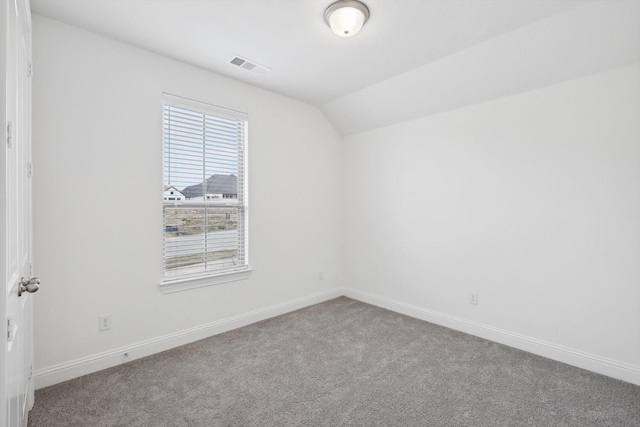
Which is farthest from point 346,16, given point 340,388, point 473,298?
point 473,298

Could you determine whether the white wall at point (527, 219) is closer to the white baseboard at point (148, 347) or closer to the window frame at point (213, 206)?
the white baseboard at point (148, 347)

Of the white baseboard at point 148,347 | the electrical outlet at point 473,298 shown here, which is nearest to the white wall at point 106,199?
the white baseboard at point 148,347

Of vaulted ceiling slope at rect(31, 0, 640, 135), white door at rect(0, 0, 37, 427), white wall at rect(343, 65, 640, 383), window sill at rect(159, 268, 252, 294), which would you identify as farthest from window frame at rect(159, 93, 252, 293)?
white wall at rect(343, 65, 640, 383)

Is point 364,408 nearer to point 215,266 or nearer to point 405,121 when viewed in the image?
point 215,266

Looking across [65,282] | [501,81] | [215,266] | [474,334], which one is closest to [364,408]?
[474,334]

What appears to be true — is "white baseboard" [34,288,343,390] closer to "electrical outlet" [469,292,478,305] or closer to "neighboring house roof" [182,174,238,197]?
"neighboring house roof" [182,174,238,197]

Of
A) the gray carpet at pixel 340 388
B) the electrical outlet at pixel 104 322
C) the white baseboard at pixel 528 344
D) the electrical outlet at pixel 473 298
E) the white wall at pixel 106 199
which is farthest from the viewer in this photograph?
the electrical outlet at pixel 473 298

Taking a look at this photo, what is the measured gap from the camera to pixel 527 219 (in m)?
2.79

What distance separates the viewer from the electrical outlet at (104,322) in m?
2.45

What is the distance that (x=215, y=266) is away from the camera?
320 centimetres

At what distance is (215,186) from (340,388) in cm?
216

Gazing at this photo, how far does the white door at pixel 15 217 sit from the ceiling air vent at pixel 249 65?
1.41m

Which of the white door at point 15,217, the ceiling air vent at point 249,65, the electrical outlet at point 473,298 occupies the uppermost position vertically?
the ceiling air vent at point 249,65

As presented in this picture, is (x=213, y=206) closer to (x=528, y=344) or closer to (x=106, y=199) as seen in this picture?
(x=106, y=199)
